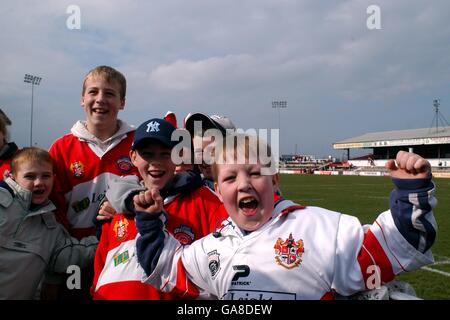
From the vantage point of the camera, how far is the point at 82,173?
8.86ft

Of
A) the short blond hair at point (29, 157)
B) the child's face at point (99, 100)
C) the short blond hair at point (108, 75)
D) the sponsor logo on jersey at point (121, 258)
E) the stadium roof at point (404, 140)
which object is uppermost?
the stadium roof at point (404, 140)

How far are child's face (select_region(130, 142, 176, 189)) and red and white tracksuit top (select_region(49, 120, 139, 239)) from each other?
0.63 m

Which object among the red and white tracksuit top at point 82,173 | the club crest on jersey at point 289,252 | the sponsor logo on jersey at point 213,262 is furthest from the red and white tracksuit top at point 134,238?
the red and white tracksuit top at point 82,173

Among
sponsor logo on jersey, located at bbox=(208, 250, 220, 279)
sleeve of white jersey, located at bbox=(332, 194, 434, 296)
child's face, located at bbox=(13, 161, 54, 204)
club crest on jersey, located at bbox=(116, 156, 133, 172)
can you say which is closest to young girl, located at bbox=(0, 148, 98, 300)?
child's face, located at bbox=(13, 161, 54, 204)

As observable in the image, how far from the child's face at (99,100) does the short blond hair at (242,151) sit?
117 cm

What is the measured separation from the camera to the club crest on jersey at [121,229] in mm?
2021

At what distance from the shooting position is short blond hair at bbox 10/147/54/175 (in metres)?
2.38

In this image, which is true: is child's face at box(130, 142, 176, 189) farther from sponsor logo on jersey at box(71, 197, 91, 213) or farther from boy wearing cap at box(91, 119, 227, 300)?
sponsor logo on jersey at box(71, 197, 91, 213)

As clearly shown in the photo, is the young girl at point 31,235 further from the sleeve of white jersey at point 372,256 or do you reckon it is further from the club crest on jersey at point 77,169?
the sleeve of white jersey at point 372,256

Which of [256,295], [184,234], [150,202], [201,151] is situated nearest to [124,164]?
[201,151]

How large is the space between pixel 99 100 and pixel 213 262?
5.28 feet

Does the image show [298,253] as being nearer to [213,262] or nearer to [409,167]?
[213,262]

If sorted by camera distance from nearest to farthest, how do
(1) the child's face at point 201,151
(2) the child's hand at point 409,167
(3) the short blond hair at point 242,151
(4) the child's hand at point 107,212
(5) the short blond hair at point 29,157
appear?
1. (2) the child's hand at point 409,167
2. (3) the short blond hair at point 242,151
3. (4) the child's hand at point 107,212
4. (5) the short blond hair at point 29,157
5. (1) the child's face at point 201,151
